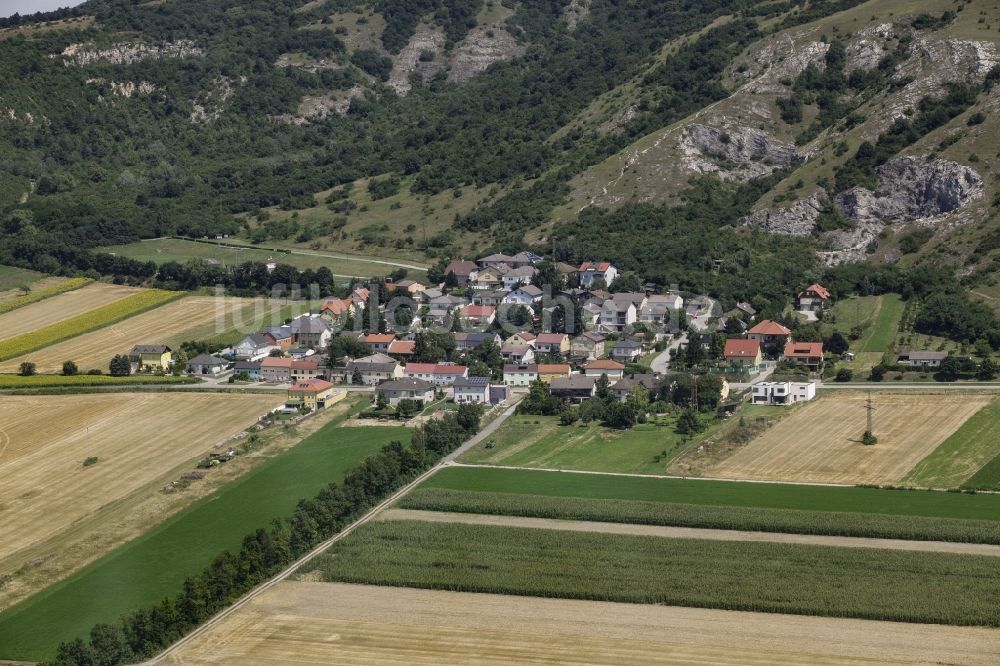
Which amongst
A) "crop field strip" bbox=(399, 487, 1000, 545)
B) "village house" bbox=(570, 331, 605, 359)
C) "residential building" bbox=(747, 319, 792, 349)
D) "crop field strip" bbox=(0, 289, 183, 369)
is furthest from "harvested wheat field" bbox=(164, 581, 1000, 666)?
"crop field strip" bbox=(0, 289, 183, 369)

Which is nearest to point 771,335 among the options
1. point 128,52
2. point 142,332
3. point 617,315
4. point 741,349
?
point 741,349

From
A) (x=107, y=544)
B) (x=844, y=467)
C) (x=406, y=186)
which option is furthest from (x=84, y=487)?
(x=406, y=186)

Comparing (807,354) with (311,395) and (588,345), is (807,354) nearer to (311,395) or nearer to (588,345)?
(588,345)

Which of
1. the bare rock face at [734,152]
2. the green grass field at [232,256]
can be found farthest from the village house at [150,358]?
the bare rock face at [734,152]

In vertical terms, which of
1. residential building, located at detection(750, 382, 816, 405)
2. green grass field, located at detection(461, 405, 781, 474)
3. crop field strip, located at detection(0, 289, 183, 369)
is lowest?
green grass field, located at detection(461, 405, 781, 474)

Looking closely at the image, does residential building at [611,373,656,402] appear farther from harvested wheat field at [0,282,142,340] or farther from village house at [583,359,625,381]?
harvested wheat field at [0,282,142,340]

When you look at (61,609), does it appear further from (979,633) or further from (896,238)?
(896,238)

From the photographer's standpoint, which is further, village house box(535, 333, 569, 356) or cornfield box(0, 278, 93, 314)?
cornfield box(0, 278, 93, 314)
